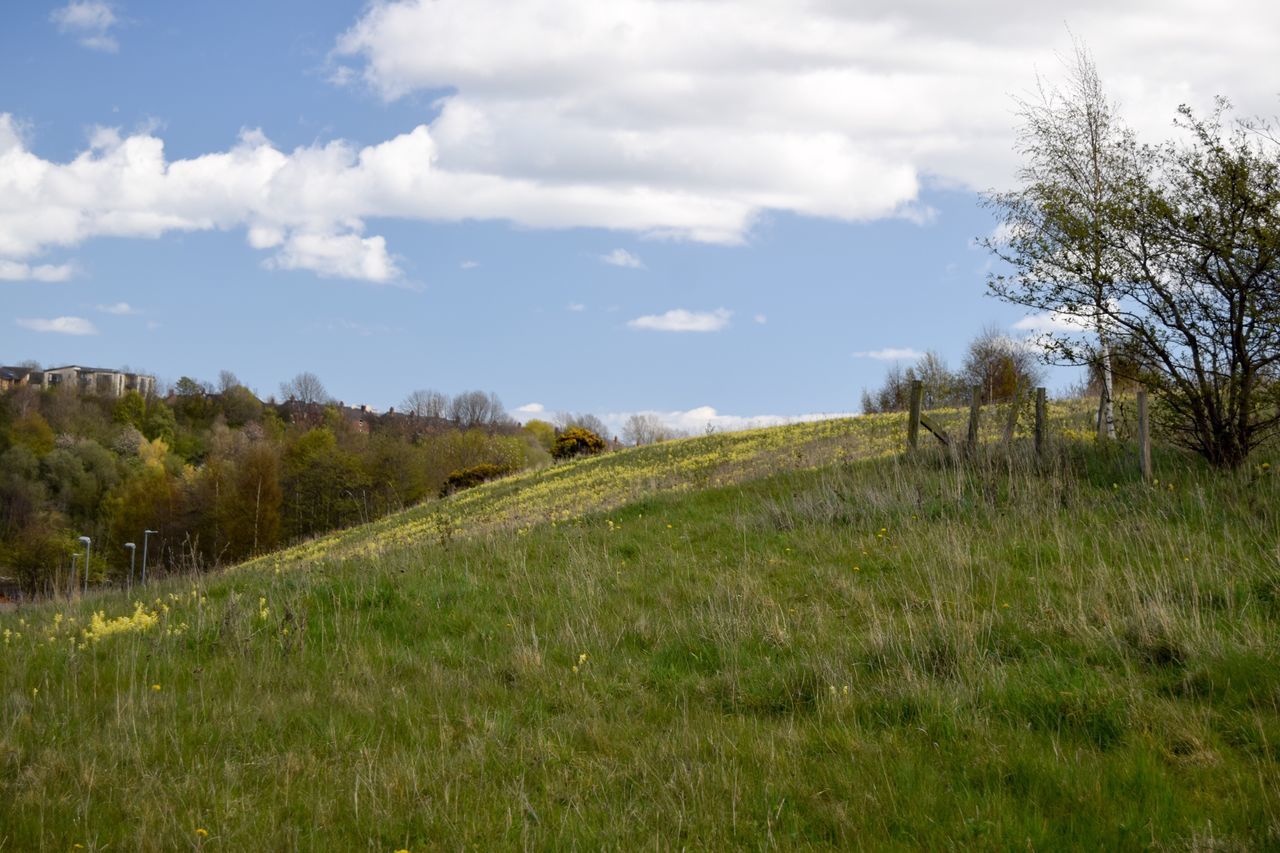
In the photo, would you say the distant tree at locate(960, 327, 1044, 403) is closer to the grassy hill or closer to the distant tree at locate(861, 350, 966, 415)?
the distant tree at locate(861, 350, 966, 415)

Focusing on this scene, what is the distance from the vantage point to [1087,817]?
437 cm

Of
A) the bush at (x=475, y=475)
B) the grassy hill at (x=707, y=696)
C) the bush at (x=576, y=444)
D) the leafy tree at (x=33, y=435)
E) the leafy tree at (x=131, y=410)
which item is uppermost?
the leafy tree at (x=131, y=410)

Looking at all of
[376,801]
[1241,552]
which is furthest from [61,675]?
[1241,552]

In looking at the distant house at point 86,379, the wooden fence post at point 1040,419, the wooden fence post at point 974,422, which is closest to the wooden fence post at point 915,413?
the wooden fence post at point 974,422

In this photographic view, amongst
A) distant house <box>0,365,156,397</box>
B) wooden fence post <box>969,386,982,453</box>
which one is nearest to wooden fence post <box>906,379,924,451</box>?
wooden fence post <box>969,386,982,453</box>

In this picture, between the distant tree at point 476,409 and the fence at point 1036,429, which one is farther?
the distant tree at point 476,409

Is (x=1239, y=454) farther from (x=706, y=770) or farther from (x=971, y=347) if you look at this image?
(x=971, y=347)

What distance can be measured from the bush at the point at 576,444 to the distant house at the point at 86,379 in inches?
4808

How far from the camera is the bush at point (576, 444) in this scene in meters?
49.0

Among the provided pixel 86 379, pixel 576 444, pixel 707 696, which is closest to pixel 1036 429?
pixel 707 696

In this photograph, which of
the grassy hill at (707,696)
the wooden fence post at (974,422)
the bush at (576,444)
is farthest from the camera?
the bush at (576,444)

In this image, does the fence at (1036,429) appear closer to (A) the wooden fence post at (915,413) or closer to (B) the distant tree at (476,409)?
(A) the wooden fence post at (915,413)

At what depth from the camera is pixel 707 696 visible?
6512mm

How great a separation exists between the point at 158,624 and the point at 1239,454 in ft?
46.7
